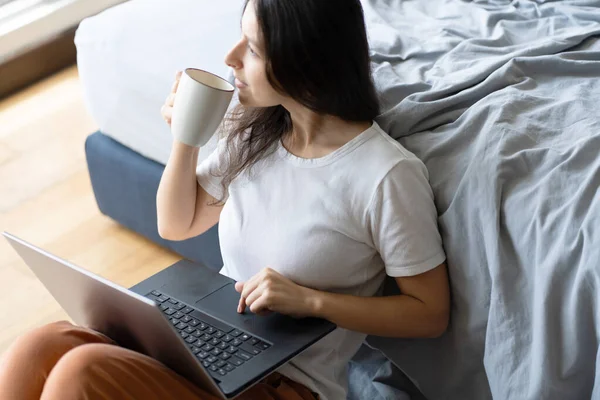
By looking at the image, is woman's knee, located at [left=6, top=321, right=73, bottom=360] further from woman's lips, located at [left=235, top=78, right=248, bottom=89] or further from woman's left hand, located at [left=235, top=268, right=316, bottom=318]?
woman's lips, located at [left=235, top=78, right=248, bottom=89]

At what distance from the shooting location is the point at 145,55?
176 cm

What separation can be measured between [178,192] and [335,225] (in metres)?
0.27

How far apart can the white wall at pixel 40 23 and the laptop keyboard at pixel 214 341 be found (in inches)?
78.5

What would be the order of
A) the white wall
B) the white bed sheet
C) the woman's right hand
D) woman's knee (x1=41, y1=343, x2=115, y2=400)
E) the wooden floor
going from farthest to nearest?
the white wall < the wooden floor < the white bed sheet < the woman's right hand < woman's knee (x1=41, y1=343, x2=115, y2=400)

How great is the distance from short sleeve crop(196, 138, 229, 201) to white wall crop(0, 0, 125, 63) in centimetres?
189

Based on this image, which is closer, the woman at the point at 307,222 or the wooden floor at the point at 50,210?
the woman at the point at 307,222

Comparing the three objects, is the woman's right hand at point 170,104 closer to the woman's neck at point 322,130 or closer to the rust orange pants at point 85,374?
the woman's neck at point 322,130

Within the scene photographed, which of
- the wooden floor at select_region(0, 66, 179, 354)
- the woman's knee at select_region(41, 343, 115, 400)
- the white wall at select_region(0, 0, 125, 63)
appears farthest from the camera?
the white wall at select_region(0, 0, 125, 63)

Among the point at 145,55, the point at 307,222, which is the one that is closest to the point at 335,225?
the point at 307,222

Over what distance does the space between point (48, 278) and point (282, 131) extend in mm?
402

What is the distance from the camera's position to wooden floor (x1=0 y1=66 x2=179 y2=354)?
A: 1.97m

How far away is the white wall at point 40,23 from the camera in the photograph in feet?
9.61

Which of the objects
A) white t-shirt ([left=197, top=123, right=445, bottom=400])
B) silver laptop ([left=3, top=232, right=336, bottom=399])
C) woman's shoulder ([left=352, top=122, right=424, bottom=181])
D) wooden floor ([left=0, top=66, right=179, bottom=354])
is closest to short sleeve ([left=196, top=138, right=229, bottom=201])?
white t-shirt ([left=197, top=123, right=445, bottom=400])

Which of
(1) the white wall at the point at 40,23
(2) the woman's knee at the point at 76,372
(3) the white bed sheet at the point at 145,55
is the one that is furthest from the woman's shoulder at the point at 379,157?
(1) the white wall at the point at 40,23
